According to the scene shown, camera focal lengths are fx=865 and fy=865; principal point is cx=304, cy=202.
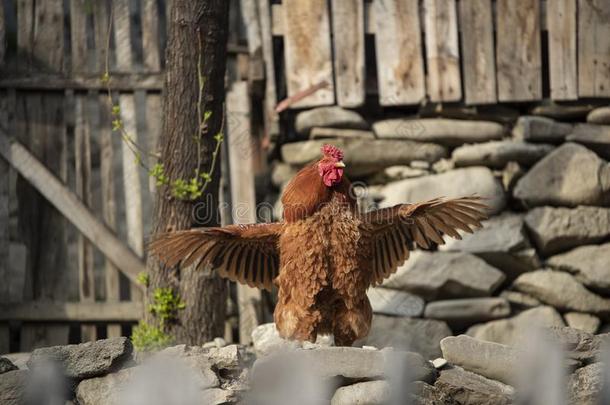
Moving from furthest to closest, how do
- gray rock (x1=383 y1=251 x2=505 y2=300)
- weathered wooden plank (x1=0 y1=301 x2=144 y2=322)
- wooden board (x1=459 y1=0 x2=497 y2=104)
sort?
wooden board (x1=459 y1=0 x2=497 y2=104) → gray rock (x1=383 y1=251 x2=505 y2=300) → weathered wooden plank (x1=0 y1=301 x2=144 y2=322)

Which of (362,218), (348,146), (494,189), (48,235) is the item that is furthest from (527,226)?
(48,235)

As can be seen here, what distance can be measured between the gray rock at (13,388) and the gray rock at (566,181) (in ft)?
15.3

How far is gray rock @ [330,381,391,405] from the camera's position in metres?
4.21

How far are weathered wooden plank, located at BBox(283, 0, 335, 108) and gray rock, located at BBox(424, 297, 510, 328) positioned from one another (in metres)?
2.01

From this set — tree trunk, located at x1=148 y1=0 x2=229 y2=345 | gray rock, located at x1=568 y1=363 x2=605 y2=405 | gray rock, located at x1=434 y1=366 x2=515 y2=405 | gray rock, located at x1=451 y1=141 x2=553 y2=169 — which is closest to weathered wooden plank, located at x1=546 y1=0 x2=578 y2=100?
gray rock, located at x1=451 y1=141 x2=553 y2=169

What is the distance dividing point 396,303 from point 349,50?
223cm

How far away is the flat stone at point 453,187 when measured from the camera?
7418mm

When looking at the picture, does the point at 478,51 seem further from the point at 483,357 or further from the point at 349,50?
the point at 483,357

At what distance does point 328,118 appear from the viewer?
7.50 m

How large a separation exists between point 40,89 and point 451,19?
3594 mm

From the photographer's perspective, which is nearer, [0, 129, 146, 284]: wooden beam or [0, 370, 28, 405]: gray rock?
[0, 370, 28, 405]: gray rock

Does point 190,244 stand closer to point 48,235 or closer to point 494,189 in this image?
point 48,235

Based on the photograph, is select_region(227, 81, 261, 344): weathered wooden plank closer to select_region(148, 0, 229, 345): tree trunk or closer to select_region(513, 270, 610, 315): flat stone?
select_region(148, 0, 229, 345): tree trunk

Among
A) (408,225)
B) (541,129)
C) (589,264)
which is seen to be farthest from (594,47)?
(408,225)
